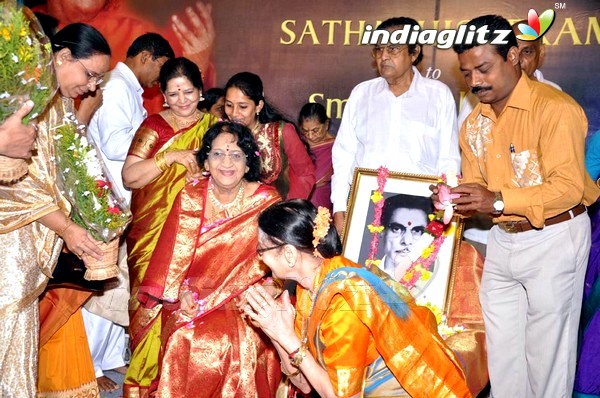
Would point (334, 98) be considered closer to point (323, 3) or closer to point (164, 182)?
point (323, 3)

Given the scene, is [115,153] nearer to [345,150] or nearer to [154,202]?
[154,202]

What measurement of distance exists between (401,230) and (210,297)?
980mm

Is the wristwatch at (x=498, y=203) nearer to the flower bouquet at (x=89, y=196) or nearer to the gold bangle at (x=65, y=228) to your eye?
the flower bouquet at (x=89, y=196)

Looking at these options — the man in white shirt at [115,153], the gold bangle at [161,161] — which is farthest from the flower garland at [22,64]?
the man in white shirt at [115,153]

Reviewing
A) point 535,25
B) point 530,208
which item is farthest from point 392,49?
point 530,208

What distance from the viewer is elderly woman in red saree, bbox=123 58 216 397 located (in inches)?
149

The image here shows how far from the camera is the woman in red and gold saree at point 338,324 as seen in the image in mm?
2402

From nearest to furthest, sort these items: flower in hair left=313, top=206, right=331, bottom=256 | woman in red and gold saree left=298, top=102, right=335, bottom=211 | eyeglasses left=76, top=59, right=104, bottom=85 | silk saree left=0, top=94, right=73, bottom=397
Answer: flower in hair left=313, top=206, right=331, bottom=256, silk saree left=0, top=94, right=73, bottom=397, eyeglasses left=76, top=59, right=104, bottom=85, woman in red and gold saree left=298, top=102, right=335, bottom=211

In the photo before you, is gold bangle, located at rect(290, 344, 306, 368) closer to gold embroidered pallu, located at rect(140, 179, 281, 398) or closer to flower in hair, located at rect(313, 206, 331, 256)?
flower in hair, located at rect(313, 206, 331, 256)

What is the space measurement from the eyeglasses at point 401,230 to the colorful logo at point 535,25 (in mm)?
1074

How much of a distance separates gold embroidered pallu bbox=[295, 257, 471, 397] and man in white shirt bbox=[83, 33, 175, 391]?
1637 millimetres

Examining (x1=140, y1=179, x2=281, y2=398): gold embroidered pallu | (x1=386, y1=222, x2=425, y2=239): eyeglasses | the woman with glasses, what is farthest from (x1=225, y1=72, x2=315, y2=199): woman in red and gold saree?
the woman with glasses

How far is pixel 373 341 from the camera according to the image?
2525mm

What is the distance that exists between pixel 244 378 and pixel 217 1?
2435 mm
